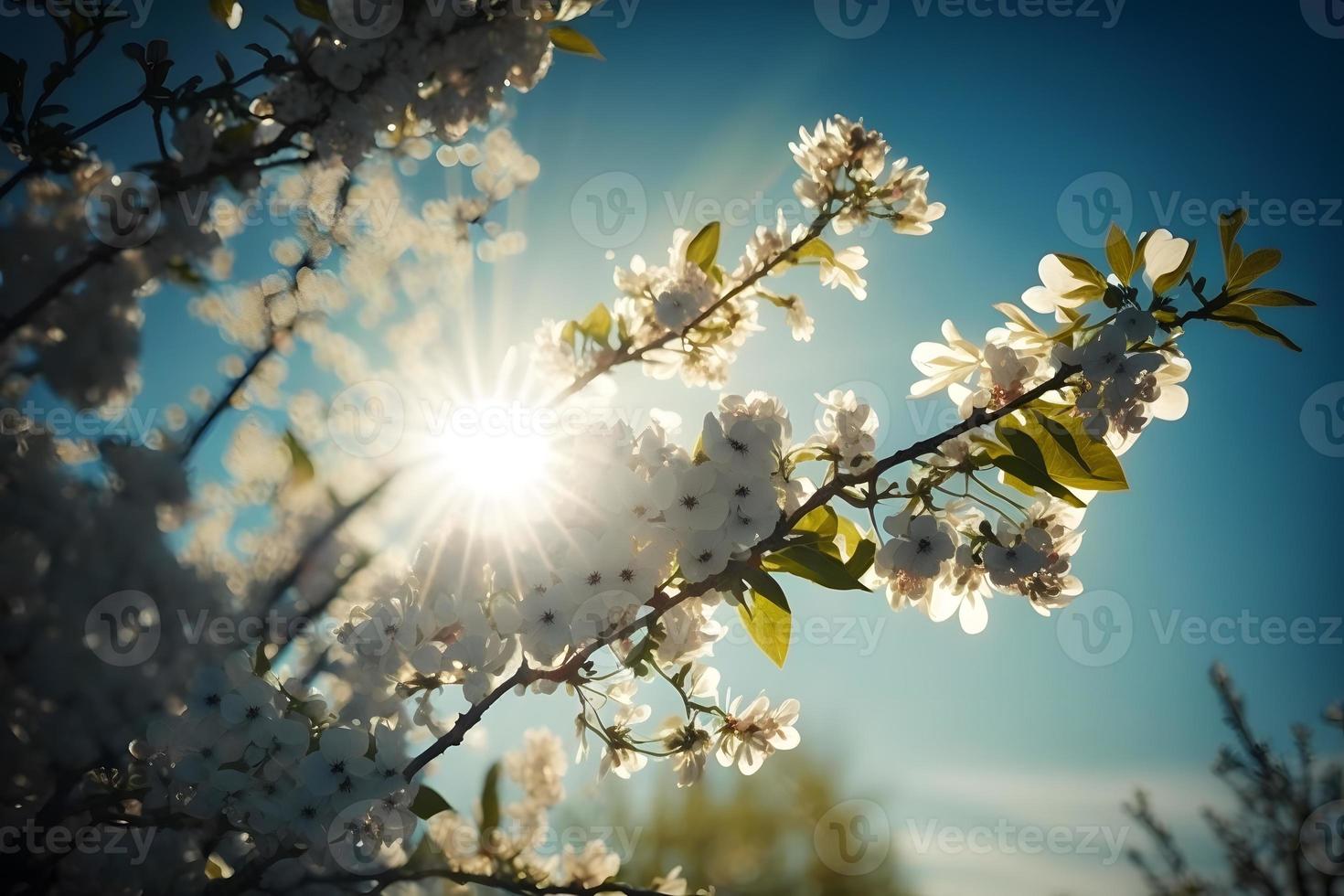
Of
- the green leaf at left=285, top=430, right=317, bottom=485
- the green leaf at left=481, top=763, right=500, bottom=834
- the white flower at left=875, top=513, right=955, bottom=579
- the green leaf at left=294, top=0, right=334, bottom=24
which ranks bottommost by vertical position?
the green leaf at left=481, top=763, right=500, bottom=834

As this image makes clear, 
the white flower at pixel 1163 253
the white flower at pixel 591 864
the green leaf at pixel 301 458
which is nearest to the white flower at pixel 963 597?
the white flower at pixel 1163 253

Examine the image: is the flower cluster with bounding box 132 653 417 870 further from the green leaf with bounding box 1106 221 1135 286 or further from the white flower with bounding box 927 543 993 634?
the green leaf with bounding box 1106 221 1135 286

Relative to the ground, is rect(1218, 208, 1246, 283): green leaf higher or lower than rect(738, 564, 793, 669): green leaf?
higher

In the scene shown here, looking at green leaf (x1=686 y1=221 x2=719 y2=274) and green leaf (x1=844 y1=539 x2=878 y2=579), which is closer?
green leaf (x1=844 y1=539 x2=878 y2=579)

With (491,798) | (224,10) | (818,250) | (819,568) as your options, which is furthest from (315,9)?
(491,798)

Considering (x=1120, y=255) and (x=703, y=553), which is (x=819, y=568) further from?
(x=1120, y=255)

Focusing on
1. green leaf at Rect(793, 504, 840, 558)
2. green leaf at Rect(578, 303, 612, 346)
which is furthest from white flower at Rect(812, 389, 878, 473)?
green leaf at Rect(578, 303, 612, 346)

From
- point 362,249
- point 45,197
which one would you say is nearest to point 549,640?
point 362,249

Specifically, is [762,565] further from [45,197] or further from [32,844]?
[45,197]
